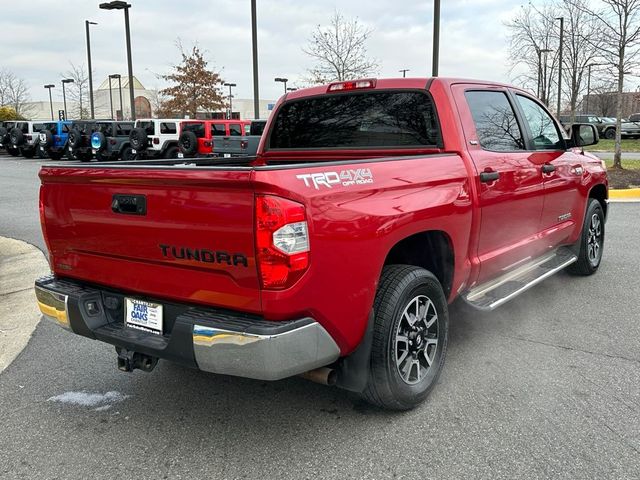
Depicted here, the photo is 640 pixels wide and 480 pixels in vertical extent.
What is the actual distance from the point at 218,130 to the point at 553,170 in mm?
17357

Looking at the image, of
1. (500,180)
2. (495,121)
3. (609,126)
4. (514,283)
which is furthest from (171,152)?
(609,126)

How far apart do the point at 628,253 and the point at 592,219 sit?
4.91ft

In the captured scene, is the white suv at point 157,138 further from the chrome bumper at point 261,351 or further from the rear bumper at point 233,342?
the chrome bumper at point 261,351

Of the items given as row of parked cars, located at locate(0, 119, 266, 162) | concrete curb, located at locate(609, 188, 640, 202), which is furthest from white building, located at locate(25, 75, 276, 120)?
concrete curb, located at locate(609, 188, 640, 202)

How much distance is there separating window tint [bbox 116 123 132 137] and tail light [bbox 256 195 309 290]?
23.8 meters

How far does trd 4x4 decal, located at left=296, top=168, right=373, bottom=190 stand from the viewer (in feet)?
8.58

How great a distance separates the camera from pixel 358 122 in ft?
13.8

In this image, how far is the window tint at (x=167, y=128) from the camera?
70.7 ft

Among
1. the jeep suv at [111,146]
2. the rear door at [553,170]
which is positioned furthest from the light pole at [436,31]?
the jeep suv at [111,146]

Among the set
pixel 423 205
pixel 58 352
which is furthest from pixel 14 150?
pixel 423 205

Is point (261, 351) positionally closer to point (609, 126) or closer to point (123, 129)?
point (123, 129)

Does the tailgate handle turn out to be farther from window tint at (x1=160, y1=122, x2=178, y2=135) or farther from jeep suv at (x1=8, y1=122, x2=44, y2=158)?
jeep suv at (x1=8, y1=122, x2=44, y2=158)

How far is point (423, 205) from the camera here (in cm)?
323

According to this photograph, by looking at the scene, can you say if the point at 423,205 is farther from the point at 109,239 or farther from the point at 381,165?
the point at 109,239
